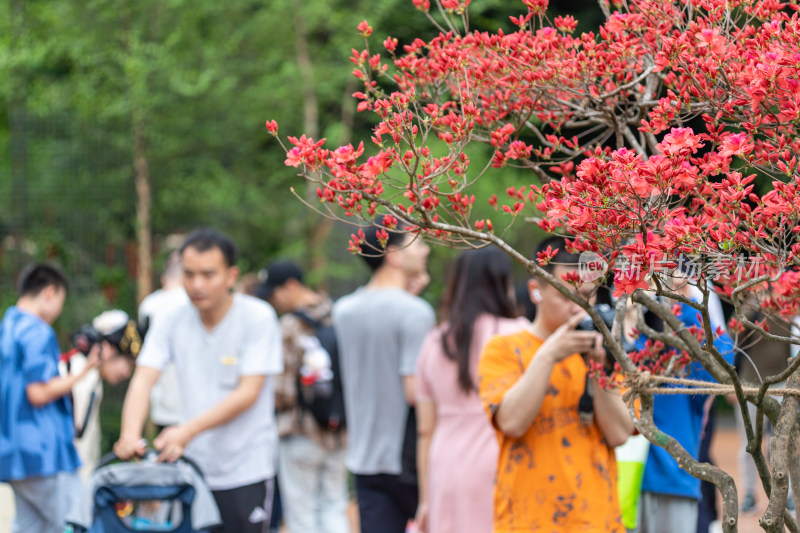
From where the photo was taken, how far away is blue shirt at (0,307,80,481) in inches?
207

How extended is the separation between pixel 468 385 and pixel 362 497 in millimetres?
1339

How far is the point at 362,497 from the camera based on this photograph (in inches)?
216

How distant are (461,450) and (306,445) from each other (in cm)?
250

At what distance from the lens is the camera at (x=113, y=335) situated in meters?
5.72

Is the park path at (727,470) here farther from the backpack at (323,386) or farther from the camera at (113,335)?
the backpack at (323,386)

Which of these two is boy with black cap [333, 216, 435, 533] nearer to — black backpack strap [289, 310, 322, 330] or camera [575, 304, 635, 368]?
black backpack strap [289, 310, 322, 330]

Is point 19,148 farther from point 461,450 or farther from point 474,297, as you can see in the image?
point 461,450

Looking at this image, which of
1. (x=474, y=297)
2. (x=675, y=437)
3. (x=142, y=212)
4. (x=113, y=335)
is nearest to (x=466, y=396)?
(x=474, y=297)

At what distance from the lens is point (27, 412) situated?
5344 millimetres

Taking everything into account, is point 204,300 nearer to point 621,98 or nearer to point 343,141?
point 621,98

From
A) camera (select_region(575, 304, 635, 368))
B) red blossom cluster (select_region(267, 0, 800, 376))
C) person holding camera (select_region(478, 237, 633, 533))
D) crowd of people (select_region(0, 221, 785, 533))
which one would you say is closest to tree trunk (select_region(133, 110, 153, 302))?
crowd of people (select_region(0, 221, 785, 533))

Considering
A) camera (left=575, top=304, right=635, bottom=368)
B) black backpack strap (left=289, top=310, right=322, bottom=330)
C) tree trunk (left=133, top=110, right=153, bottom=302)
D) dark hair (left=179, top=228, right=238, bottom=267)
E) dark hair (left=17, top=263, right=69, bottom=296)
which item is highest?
tree trunk (left=133, top=110, right=153, bottom=302)

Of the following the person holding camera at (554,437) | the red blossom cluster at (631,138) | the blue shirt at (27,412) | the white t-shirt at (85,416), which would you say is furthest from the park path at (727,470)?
the red blossom cluster at (631,138)

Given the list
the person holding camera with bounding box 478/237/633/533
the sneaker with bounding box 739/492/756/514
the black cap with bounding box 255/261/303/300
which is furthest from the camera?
the sneaker with bounding box 739/492/756/514
